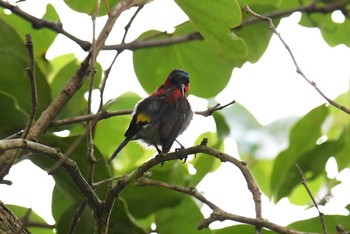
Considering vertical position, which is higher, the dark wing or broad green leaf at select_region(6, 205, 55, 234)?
the dark wing

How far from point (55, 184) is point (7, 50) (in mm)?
620

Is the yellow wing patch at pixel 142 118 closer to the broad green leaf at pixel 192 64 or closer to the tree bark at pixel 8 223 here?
the broad green leaf at pixel 192 64

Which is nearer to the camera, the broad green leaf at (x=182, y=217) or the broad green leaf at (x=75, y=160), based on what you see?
the broad green leaf at (x=75, y=160)

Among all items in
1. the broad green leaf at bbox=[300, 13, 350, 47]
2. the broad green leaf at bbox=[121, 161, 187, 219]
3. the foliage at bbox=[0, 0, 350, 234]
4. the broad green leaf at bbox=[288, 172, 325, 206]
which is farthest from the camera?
the broad green leaf at bbox=[300, 13, 350, 47]

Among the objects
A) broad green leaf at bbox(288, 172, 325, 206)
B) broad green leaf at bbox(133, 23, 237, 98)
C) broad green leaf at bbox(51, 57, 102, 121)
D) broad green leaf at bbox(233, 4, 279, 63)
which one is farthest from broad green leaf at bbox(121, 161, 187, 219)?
broad green leaf at bbox(288, 172, 325, 206)

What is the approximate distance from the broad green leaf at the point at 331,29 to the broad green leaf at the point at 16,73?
68.4 inches

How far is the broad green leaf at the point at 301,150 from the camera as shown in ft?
12.0

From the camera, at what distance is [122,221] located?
3158 mm

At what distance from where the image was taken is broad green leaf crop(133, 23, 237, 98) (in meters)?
3.94

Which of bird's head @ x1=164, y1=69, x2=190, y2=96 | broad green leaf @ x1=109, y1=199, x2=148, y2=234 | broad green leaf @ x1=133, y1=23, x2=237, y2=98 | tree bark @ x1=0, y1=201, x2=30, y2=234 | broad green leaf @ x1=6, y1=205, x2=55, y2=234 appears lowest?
tree bark @ x1=0, y1=201, x2=30, y2=234

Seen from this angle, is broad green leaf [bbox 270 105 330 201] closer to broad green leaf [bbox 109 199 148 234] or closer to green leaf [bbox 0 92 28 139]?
broad green leaf [bbox 109 199 148 234]

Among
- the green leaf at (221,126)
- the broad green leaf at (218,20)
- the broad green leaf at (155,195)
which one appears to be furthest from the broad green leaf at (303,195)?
the broad green leaf at (218,20)

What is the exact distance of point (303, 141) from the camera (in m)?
3.68

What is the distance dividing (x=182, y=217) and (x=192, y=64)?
94cm
